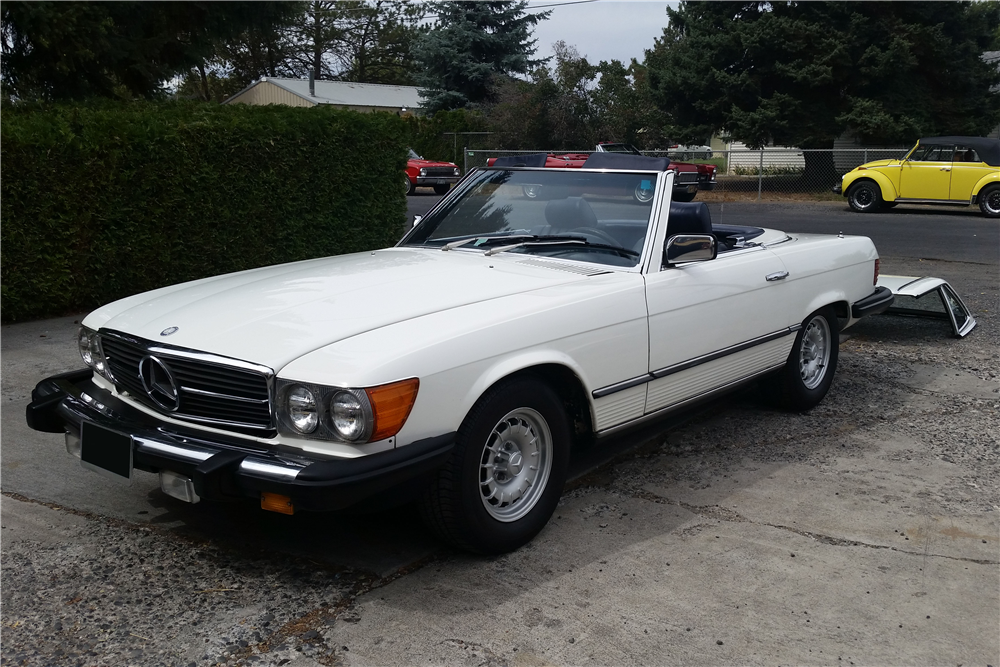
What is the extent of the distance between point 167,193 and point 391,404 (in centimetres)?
658

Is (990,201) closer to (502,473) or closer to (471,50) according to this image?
(502,473)

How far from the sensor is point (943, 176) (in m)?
19.9

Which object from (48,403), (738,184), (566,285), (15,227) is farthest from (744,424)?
(738,184)

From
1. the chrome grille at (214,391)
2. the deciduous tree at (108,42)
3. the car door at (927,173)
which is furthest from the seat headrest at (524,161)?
the car door at (927,173)

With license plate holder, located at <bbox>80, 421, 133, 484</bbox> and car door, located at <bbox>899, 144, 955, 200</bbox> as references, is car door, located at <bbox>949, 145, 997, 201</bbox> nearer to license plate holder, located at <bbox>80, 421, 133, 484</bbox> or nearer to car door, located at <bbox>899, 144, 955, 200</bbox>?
car door, located at <bbox>899, 144, 955, 200</bbox>

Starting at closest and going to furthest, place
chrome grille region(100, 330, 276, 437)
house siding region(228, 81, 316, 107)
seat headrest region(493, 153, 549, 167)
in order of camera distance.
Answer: chrome grille region(100, 330, 276, 437) → seat headrest region(493, 153, 549, 167) → house siding region(228, 81, 316, 107)

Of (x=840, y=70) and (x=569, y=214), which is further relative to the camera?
(x=840, y=70)

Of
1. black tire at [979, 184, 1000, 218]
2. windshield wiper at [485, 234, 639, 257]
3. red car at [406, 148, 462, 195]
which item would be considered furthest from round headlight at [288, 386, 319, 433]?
red car at [406, 148, 462, 195]

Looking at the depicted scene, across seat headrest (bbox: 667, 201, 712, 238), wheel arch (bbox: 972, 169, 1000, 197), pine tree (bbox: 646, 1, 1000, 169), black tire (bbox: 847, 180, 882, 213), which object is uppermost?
pine tree (bbox: 646, 1, 1000, 169)

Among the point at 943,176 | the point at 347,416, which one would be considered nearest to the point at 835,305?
the point at 347,416

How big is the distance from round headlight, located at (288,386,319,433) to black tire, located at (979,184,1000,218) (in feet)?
64.8

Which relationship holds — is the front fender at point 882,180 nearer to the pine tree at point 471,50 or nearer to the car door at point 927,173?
the car door at point 927,173

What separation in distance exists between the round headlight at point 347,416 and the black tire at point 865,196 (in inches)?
800

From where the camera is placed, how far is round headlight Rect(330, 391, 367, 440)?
3111mm
